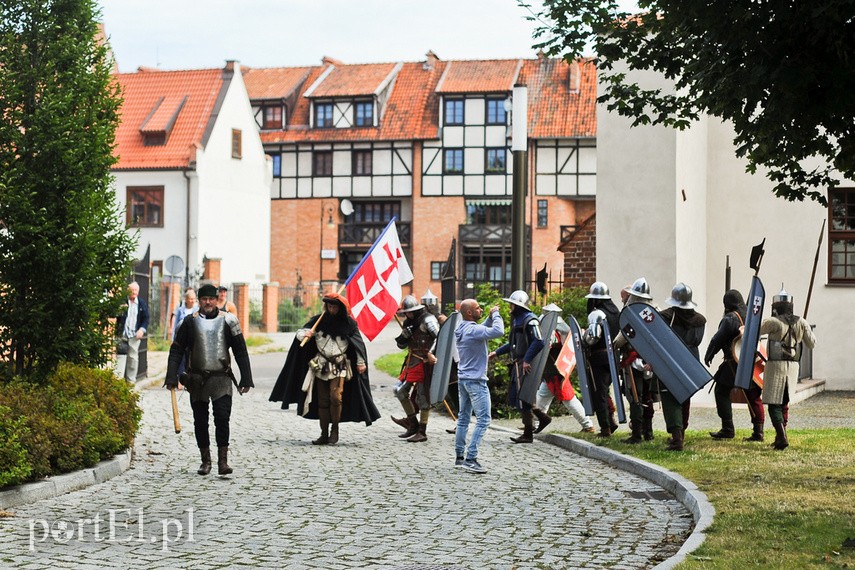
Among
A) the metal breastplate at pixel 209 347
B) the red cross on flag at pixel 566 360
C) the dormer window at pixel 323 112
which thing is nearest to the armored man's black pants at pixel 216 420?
the metal breastplate at pixel 209 347

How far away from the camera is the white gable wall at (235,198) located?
52812 mm

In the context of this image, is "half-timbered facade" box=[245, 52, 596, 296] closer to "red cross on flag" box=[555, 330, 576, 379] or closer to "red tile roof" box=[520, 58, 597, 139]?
"red tile roof" box=[520, 58, 597, 139]

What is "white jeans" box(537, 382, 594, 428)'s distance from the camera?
14875 millimetres

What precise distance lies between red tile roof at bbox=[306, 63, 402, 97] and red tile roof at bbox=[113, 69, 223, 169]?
281 inches

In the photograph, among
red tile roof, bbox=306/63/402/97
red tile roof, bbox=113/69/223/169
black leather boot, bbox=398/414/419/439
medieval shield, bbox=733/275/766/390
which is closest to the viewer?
medieval shield, bbox=733/275/766/390

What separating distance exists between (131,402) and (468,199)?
152 feet

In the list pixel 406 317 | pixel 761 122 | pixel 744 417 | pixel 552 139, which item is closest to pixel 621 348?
pixel 406 317

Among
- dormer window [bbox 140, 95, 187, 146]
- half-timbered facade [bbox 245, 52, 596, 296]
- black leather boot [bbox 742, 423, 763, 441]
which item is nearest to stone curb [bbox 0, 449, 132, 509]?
black leather boot [bbox 742, 423, 763, 441]

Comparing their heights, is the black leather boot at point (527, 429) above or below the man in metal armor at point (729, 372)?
below

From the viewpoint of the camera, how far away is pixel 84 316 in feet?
40.0

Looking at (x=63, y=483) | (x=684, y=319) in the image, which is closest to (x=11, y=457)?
(x=63, y=483)

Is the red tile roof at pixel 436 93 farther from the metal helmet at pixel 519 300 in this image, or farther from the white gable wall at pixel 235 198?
the metal helmet at pixel 519 300

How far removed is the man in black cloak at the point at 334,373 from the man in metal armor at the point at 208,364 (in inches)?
106

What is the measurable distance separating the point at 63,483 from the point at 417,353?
5.45 meters
